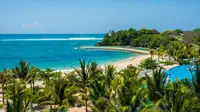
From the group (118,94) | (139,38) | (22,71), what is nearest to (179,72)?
(22,71)

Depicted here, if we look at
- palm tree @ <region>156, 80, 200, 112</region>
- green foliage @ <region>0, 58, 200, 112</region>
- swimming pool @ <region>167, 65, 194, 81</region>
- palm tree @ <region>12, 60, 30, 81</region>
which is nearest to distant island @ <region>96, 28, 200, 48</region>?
swimming pool @ <region>167, 65, 194, 81</region>

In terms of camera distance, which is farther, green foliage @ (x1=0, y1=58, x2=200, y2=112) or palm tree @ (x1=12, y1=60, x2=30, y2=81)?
palm tree @ (x1=12, y1=60, x2=30, y2=81)

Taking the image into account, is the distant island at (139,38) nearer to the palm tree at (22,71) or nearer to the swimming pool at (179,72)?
the swimming pool at (179,72)

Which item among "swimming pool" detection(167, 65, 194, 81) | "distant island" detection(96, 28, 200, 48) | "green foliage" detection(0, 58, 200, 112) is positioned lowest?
"swimming pool" detection(167, 65, 194, 81)

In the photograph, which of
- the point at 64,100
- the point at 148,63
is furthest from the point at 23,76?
the point at 148,63

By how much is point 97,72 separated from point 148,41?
97942 millimetres

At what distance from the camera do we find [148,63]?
56.3 m

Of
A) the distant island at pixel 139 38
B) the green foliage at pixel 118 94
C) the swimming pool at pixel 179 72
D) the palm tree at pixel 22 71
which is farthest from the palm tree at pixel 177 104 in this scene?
the distant island at pixel 139 38

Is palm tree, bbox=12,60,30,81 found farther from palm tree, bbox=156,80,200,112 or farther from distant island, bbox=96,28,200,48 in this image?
distant island, bbox=96,28,200,48

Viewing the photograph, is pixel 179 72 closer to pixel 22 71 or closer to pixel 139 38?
pixel 22 71

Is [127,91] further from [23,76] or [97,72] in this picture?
[23,76]

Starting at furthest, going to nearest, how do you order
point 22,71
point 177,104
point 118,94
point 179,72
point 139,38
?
point 139,38
point 179,72
point 22,71
point 118,94
point 177,104

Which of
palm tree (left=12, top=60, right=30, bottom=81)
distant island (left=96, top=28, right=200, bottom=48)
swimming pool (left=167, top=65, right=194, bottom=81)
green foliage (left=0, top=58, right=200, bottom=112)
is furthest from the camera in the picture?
distant island (left=96, top=28, right=200, bottom=48)

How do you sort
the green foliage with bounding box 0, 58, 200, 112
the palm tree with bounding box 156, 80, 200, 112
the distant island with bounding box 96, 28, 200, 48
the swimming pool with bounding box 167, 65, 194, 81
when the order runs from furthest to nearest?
the distant island with bounding box 96, 28, 200, 48, the swimming pool with bounding box 167, 65, 194, 81, the green foliage with bounding box 0, 58, 200, 112, the palm tree with bounding box 156, 80, 200, 112
